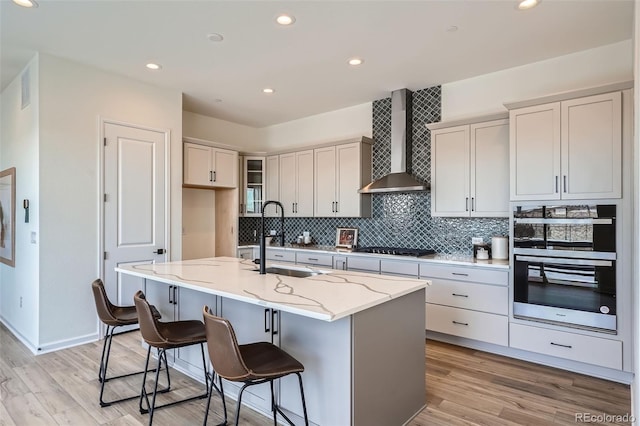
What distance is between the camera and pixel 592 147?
297cm

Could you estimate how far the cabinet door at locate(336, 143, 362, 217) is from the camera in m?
4.82

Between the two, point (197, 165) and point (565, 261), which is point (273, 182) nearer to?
point (197, 165)

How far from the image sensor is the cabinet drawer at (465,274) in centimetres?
338

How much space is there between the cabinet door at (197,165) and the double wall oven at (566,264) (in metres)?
3.91

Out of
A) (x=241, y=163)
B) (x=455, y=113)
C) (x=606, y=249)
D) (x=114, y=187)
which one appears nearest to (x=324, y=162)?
(x=241, y=163)

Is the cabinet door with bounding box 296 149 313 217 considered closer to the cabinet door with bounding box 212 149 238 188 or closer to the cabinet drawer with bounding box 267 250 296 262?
the cabinet drawer with bounding box 267 250 296 262

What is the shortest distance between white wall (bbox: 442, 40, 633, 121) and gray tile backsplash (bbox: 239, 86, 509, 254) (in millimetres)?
274

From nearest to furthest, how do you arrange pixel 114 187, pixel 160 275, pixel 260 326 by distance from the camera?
pixel 260 326 → pixel 160 275 → pixel 114 187

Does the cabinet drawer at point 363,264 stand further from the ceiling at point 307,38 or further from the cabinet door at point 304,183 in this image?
the ceiling at point 307,38

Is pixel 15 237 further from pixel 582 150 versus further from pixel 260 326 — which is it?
pixel 582 150

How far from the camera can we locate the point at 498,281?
339 centimetres

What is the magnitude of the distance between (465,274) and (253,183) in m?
3.61

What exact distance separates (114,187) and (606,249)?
4.73 metres

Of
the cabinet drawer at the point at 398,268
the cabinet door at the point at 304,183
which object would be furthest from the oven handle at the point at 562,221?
the cabinet door at the point at 304,183
